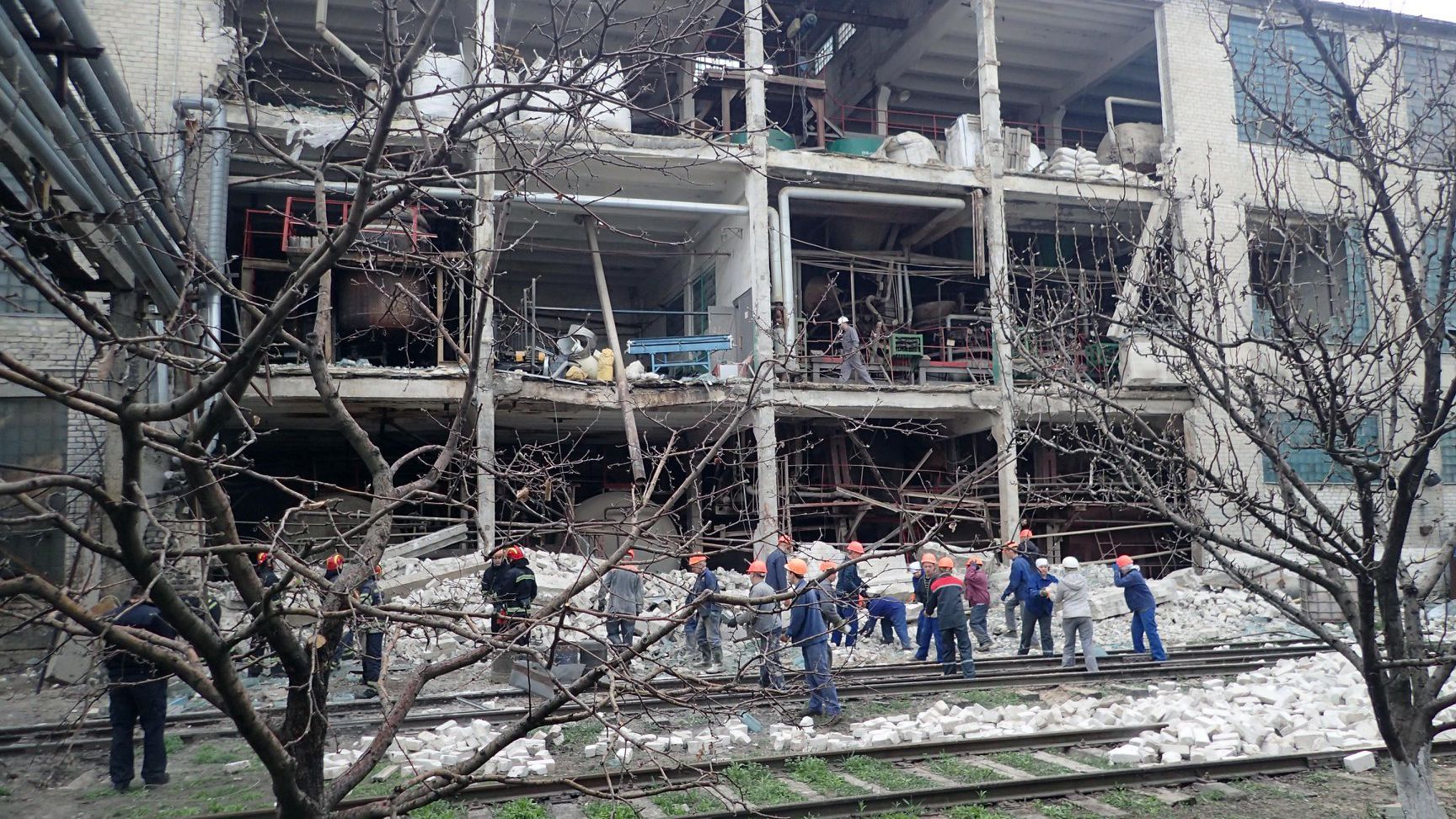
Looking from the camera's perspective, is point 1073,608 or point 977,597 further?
point 977,597

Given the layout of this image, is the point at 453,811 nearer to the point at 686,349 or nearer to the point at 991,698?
the point at 991,698

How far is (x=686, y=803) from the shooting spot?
7.57 meters

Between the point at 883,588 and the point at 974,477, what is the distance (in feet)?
46.9

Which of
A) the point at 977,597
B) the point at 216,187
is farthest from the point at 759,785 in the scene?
the point at 216,187

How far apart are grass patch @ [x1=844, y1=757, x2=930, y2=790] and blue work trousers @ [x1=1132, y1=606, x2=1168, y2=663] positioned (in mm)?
6192

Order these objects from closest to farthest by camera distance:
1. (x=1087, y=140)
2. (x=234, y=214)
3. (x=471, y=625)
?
1. (x=471, y=625)
2. (x=234, y=214)
3. (x=1087, y=140)

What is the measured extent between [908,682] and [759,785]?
4.47 m

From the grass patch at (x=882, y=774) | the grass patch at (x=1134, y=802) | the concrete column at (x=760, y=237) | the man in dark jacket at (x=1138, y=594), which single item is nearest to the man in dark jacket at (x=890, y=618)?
the man in dark jacket at (x=1138, y=594)

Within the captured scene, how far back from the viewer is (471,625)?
11.9 feet

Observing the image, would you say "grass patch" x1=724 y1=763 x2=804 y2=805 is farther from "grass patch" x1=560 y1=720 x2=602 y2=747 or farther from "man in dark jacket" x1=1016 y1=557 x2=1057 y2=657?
"man in dark jacket" x1=1016 y1=557 x2=1057 y2=657

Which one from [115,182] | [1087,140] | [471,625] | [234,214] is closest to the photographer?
[471,625]

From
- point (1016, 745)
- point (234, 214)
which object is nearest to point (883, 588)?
point (1016, 745)

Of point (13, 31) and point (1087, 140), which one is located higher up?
point (1087, 140)

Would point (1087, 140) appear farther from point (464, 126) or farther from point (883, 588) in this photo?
point (464, 126)
